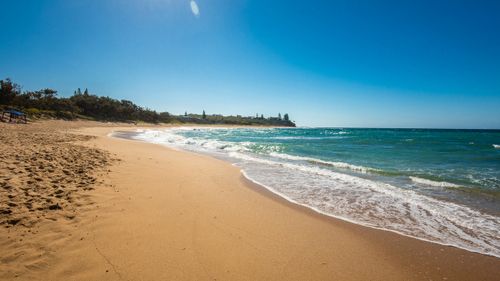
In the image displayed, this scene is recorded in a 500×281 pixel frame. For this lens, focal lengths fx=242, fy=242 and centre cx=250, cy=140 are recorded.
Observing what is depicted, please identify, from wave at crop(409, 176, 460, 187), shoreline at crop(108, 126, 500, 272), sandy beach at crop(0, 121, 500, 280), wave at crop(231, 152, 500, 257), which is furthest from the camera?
wave at crop(409, 176, 460, 187)

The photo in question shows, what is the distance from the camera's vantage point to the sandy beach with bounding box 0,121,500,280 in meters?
3.12

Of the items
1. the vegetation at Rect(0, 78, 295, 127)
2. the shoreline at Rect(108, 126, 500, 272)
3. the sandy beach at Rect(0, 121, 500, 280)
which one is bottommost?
the shoreline at Rect(108, 126, 500, 272)

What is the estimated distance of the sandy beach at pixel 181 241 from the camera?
3117 millimetres

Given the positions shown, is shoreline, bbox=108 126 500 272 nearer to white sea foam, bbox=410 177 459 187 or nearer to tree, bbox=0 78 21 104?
white sea foam, bbox=410 177 459 187

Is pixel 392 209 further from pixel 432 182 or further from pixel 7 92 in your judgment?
pixel 7 92

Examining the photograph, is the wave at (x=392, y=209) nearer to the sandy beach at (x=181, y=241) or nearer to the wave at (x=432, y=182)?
the sandy beach at (x=181, y=241)

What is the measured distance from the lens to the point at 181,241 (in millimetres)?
3840

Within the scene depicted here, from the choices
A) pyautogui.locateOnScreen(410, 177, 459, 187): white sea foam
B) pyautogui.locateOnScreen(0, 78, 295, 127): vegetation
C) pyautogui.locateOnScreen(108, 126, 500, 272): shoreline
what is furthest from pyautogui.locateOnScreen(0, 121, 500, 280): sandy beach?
pyautogui.locateOnScreen(0, 78, 295, 127): vegetation

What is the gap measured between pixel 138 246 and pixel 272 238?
215 centimetres

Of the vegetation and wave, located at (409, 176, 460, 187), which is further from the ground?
the vegetation

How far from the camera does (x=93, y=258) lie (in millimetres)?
3203

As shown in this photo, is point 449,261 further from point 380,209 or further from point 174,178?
point 174,178

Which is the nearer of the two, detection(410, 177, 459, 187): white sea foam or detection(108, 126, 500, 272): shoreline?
detection(108, 126, 500, 272): shoreline

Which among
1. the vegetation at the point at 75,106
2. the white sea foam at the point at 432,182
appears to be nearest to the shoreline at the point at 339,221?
the white sea foam at the point at 432,182
